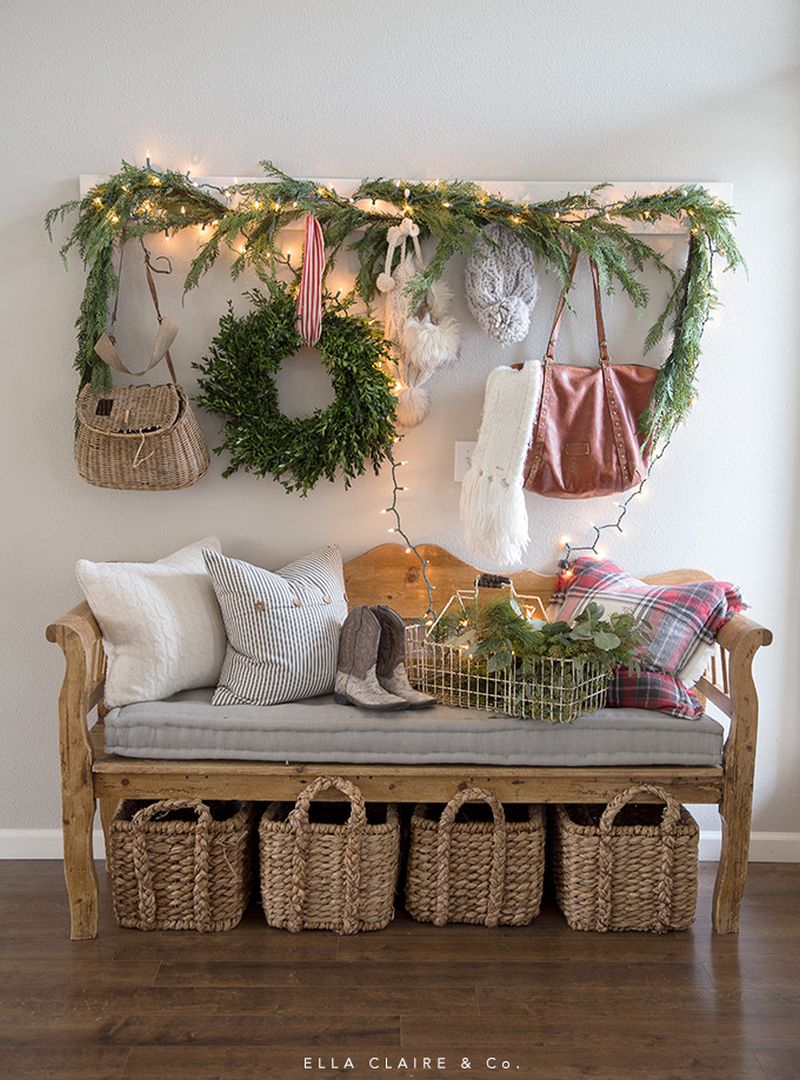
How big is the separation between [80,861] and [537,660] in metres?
1.22

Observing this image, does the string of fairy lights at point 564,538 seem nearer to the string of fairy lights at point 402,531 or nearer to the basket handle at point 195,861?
the string of fairy lights at point 402,531

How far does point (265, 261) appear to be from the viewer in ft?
9.07

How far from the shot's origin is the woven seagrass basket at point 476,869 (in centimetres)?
248

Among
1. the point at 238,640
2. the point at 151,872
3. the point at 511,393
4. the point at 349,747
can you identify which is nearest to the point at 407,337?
the point at 511,393

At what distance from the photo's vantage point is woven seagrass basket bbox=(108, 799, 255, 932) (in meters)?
2.44

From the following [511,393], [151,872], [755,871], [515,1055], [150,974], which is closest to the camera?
[515,1055]

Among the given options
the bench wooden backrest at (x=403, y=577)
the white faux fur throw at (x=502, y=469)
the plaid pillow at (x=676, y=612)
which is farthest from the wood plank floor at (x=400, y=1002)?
the white faux fur throw at (x=502, y=469)

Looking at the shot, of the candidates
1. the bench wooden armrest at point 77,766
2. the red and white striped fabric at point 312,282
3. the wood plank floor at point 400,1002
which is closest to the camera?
the wood plank floor at point 400,1002

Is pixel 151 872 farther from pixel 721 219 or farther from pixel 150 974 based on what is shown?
pixel 721 219

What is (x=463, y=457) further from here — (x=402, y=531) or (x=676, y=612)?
(x=676, y=612)

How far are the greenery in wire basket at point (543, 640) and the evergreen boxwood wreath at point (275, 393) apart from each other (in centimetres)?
61

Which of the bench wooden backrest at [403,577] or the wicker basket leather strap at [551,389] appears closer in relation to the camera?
the wicker basket leather strap at [551,389]

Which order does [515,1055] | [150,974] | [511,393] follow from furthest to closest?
[511,393] → [150,974] → [515,1055]

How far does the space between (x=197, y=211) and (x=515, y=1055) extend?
7.30 ft
